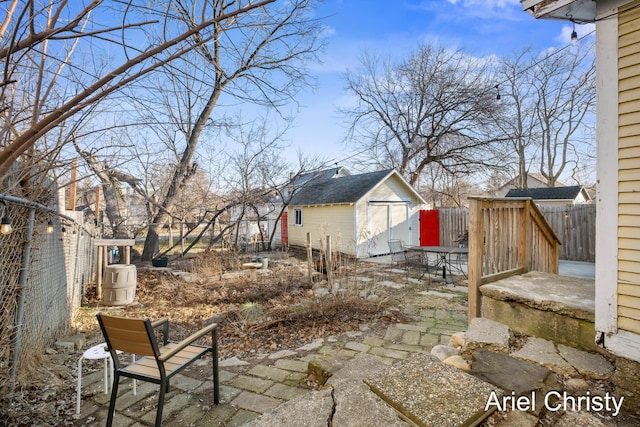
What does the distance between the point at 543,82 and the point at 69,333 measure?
23365 millimetres

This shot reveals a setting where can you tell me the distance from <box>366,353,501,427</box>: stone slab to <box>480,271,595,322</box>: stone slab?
4.17ft

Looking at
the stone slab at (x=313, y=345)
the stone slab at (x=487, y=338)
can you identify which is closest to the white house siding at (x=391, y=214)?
the stone slab at (x=313, y=345)

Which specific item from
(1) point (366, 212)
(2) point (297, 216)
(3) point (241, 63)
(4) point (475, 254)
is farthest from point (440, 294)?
(2) point (297, 216)

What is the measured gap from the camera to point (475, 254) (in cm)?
332

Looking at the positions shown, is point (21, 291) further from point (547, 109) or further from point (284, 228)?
point (547, 109)

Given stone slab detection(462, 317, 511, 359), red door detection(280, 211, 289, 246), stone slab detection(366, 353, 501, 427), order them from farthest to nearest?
1. red door detection(280, 211, 289, 246)
2. stone slab detection(462, 317, 511, 359)
3. stone slab detection(366, 353, 501, 427)

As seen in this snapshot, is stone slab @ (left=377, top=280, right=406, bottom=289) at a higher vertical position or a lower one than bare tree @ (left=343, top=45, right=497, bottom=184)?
lower

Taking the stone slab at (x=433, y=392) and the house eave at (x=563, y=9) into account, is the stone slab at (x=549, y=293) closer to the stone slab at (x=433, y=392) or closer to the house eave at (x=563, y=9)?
the stone slab at (x=433, y=392)

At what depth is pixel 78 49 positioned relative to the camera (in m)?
2.91

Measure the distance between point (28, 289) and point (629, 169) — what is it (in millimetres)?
4808

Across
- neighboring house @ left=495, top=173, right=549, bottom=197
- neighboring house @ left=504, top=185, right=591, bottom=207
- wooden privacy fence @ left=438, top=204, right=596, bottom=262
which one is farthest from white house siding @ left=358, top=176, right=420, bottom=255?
neighboring house @ left=495, top=173, right=549, bottom=197

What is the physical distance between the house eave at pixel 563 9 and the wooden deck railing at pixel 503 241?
5.43 ft

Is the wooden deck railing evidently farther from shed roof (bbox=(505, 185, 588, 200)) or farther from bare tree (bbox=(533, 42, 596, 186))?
bare tree (bbox=(533, 42, 596, 186))

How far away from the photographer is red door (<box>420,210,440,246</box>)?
47.8 ft
